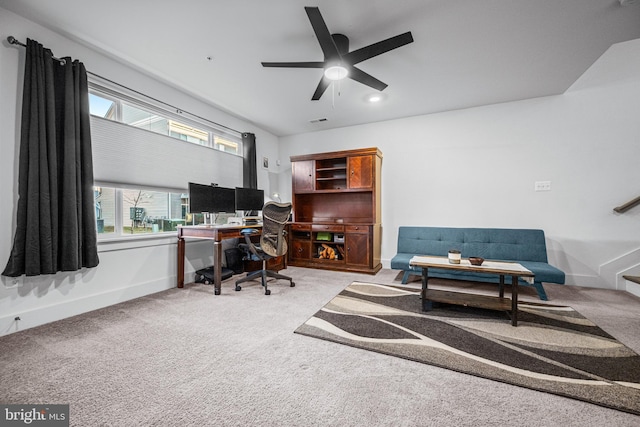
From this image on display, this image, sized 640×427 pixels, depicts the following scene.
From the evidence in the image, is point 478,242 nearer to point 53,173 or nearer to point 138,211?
point 138,211

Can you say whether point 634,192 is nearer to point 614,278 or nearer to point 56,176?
point 614,278

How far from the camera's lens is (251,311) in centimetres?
261

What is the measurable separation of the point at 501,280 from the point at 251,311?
2.61m

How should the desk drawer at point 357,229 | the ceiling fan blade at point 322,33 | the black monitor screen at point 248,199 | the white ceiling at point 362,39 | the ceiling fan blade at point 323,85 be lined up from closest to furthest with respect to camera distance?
the ceiling fan blade at point 322,33 < the white ceiling at point 362,39 < the ceiling fan blade at point 323,85 < the black monitor screen at point 248,199 < the desk drawer at point 357,229

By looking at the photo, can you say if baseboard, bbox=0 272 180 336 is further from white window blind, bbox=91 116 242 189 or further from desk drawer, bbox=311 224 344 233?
desk drawer, bbox=311 224 344 233

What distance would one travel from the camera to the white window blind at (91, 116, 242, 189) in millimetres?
2746

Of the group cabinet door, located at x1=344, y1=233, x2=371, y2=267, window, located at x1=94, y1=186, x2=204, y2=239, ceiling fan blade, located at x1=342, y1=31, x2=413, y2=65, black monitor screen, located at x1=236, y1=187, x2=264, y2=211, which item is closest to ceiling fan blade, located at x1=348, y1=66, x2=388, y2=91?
ceiling fan blade, located at x1=342, y1=31, x2=413, y2=65

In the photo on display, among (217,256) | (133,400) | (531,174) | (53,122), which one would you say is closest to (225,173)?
(217,256)

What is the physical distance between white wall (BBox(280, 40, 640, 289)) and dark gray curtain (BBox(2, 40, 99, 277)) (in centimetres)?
412

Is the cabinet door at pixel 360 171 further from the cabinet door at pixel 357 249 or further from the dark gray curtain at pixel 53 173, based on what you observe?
the dark gray curtain at pixel 53 173

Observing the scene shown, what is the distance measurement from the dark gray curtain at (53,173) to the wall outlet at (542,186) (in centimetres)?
555

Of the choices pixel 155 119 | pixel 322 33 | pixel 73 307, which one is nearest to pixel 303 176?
pixel 155 119

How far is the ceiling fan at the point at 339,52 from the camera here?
2003mm

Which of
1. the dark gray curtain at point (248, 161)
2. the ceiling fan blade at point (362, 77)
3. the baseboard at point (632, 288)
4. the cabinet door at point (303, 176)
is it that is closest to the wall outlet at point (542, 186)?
the baseboard at point (632, 288)
